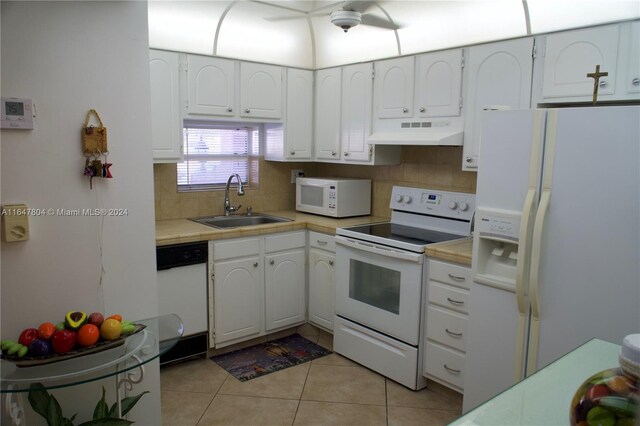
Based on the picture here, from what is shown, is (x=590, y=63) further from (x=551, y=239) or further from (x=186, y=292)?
(x=186, y=292)

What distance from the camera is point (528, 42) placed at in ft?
9.20

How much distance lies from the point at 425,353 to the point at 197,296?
157cm

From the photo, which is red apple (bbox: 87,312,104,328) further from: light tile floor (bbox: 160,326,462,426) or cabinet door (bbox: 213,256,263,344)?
cabinet door (bbox: 213,256,263,344)

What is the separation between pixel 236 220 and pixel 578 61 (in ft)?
8.86

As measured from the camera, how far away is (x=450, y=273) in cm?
291

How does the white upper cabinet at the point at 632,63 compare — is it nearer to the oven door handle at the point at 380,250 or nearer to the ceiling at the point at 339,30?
the ceiling at the point at 339,30

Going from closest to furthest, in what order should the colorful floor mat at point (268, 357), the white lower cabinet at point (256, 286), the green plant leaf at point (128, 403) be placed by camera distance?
the green plant leaf at point (128, 403), the colorful floor mat at point (268, 357), the white lower cabinet at point (256, 286)

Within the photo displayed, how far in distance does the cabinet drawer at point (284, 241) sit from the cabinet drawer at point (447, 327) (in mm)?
1248

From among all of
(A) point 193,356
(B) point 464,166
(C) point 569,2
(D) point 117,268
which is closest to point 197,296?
(A) point 193,356

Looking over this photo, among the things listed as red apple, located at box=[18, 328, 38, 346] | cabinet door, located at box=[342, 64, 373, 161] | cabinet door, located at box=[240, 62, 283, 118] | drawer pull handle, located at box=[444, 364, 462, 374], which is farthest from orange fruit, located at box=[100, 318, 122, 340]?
cabinet door, located at box=[342, 64, 373, 161]

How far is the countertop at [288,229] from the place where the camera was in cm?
294

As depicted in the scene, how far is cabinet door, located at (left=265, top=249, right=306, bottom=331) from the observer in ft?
12.4

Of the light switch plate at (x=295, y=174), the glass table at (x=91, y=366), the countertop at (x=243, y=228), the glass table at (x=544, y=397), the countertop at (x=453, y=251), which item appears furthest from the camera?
the light switch plate at (x=295, y=174)

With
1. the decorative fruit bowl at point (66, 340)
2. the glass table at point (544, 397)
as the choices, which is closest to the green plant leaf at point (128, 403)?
the decorative fruit bowl at point (66, 340)
